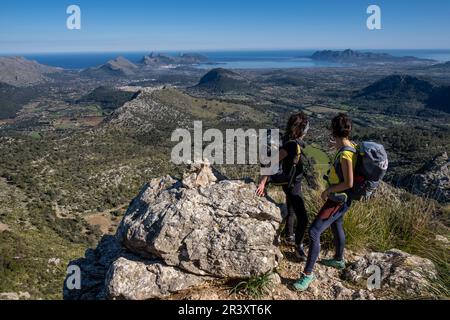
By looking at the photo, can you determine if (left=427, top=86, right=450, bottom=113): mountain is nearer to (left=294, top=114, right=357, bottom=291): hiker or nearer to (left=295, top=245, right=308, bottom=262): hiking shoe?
(left=295, top=245, right=308, bottom=262): hiking shoe

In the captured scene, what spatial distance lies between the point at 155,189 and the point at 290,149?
299 centimetres

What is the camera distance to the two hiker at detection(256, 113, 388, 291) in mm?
5098

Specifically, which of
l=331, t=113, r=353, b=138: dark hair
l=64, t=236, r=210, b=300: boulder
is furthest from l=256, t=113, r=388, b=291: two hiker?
l=64, t=236, r=210, b=300: boulder

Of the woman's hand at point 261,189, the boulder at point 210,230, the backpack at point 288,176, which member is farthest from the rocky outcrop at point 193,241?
the backpack at point 288,176

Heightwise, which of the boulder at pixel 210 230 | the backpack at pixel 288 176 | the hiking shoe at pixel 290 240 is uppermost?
the backpack at pixel 288 176

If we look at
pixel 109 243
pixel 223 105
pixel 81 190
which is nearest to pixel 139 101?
pixel 223 105

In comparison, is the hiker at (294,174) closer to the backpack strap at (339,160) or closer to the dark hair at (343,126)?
the dark hair at (343,126)

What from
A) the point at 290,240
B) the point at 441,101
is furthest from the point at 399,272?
the point at 441,101

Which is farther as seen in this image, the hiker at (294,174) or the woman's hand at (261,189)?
the woman's hand at (261,189)

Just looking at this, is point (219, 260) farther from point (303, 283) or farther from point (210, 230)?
point (303, 283)

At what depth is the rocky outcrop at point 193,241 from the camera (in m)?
5.53

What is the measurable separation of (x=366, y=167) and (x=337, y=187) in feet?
1.67

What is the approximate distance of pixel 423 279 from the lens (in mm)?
5512
